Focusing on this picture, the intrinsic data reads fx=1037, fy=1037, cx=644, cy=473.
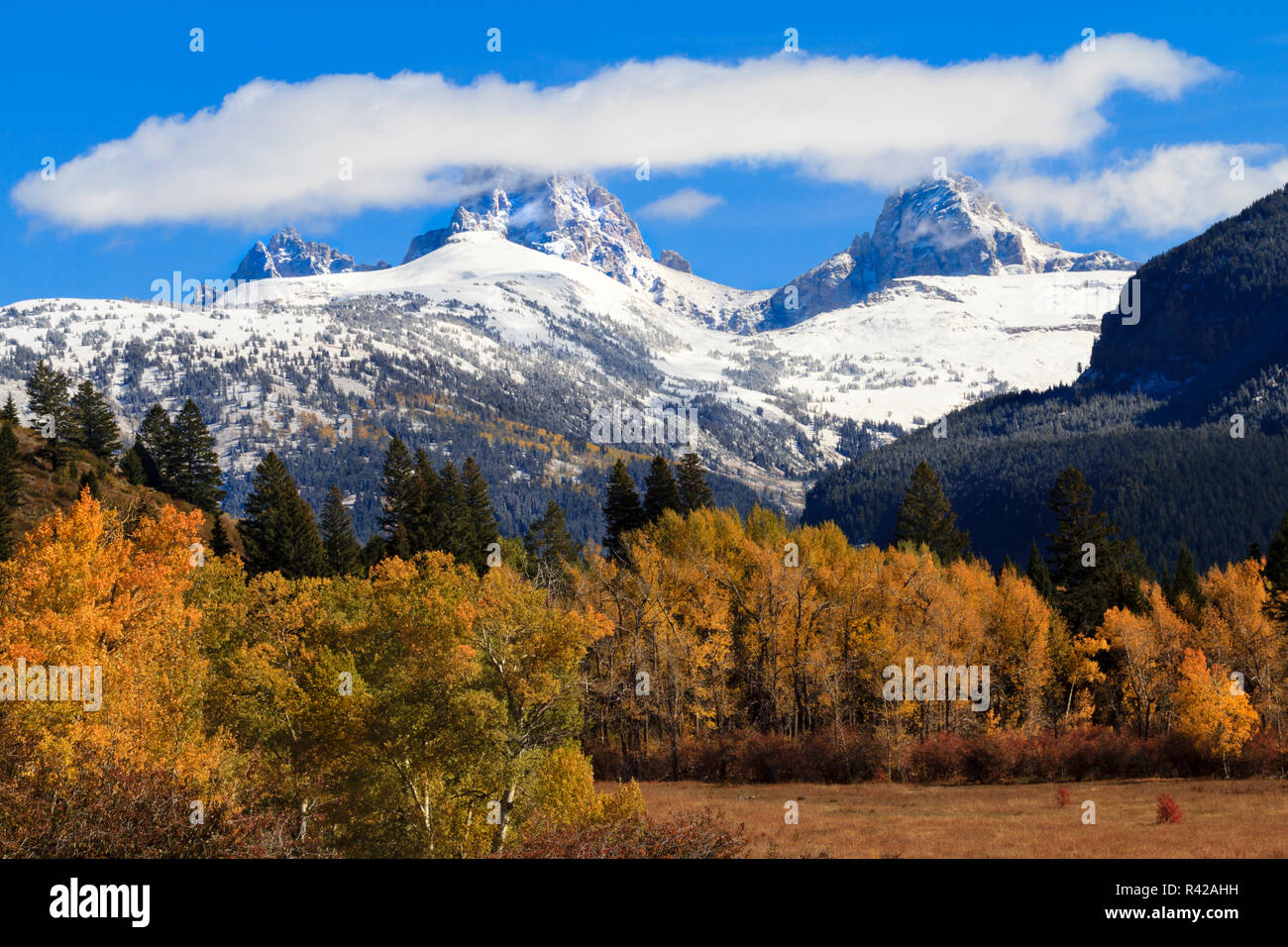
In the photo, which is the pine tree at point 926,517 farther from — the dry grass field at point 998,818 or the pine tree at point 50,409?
the pine tree at point 50,409

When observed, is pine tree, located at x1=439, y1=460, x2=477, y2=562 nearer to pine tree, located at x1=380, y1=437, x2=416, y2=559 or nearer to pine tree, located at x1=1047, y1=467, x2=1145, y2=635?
pine tree, located at x1=380, y1=437, x2=416, y2=559

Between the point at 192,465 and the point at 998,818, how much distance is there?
89895 millimetres

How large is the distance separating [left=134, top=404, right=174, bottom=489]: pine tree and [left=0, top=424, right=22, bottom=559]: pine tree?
15906 millimetres

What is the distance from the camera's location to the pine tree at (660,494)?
101 metres

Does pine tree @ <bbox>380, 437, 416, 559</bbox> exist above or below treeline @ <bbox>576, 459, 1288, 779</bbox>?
above

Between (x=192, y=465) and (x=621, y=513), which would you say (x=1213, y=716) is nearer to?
(x=621, y=513)

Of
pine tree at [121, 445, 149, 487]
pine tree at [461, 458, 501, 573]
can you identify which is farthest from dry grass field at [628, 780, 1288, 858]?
pine tree at [121, 445, 149, 487]

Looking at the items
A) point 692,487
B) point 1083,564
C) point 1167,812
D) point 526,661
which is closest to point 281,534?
point 692,487

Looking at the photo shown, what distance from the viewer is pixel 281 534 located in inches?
3501

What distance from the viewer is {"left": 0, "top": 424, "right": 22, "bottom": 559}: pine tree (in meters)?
68.5

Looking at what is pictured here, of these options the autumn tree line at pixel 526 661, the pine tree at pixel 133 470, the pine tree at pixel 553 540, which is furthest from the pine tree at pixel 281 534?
the pine tree at pixel 553 540

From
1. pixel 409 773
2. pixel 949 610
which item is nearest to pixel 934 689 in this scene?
pixel 949 610

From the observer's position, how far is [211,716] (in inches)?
2029
